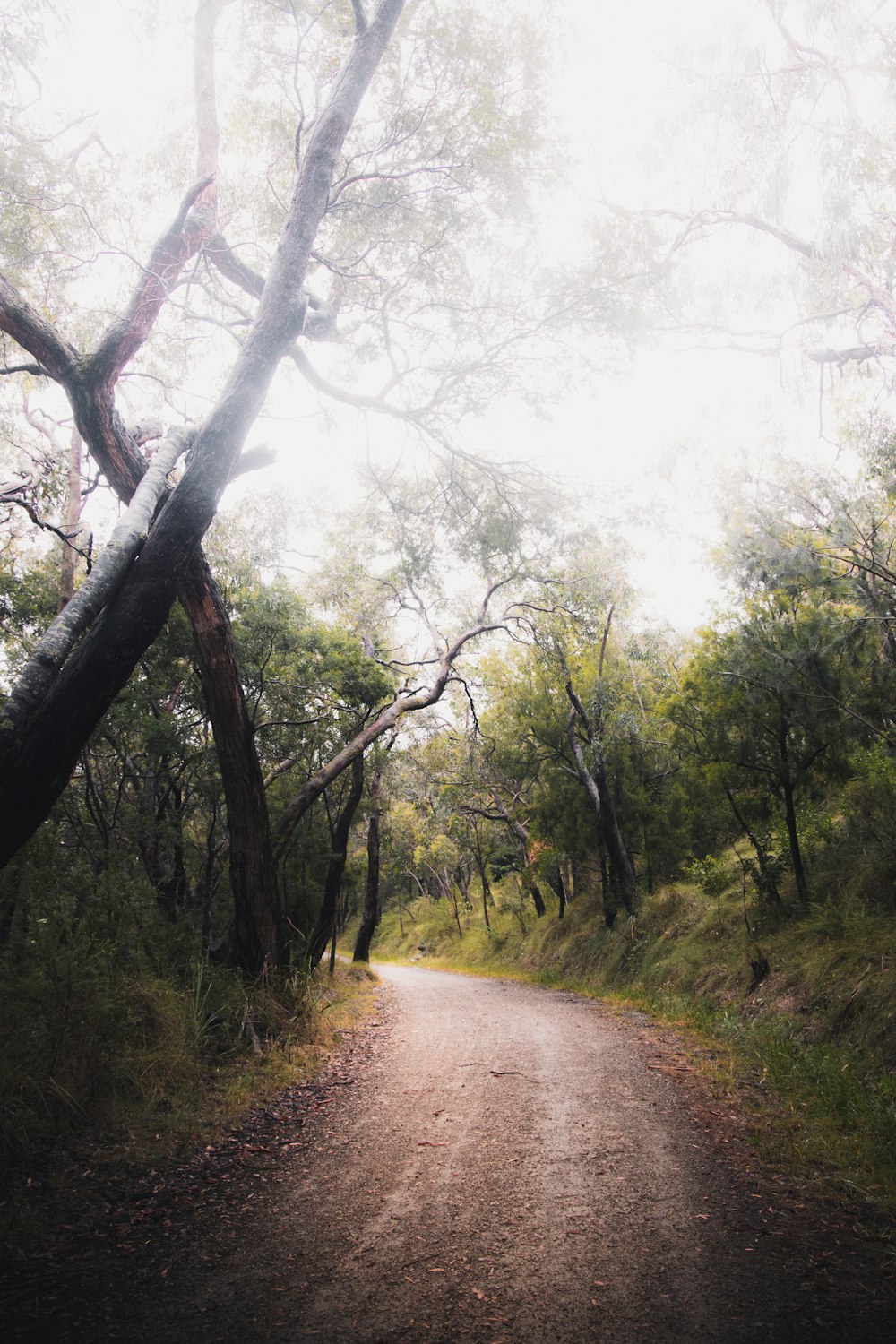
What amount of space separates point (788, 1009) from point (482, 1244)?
15.6ft

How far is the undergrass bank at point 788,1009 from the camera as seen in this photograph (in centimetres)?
389

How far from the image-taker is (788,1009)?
6.31 m

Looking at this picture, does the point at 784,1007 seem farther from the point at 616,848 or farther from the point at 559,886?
the point at 559,886

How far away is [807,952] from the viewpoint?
6828mm

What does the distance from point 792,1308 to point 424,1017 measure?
7.93m

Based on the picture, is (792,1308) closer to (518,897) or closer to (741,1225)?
(741,1225)

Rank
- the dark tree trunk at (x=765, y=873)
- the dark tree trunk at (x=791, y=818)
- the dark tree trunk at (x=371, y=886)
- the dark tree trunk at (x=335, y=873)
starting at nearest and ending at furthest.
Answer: the dark tree trunk at (x=791, y=818)
the dark tree trunk at (x=765, y=873)
the dark tree trunk at (x=335, y=873)
the dark tree trunk at (x=371, y=886)

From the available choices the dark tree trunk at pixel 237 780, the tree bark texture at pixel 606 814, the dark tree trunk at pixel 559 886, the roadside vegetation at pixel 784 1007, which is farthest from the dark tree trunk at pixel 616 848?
the dark tree trunk at pixel 237 780

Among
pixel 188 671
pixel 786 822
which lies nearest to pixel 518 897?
pixel 786 822

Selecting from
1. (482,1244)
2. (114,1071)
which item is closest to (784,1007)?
(482,1244)

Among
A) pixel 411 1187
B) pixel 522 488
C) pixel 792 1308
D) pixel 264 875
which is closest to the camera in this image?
pixel 792 1308

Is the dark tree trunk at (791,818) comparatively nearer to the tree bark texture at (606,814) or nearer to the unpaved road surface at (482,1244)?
the unpaved road surface at (482,1244)

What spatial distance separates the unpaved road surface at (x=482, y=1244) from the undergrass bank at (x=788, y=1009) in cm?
53

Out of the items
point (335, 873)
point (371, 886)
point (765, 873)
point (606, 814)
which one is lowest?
point (371, 886)
